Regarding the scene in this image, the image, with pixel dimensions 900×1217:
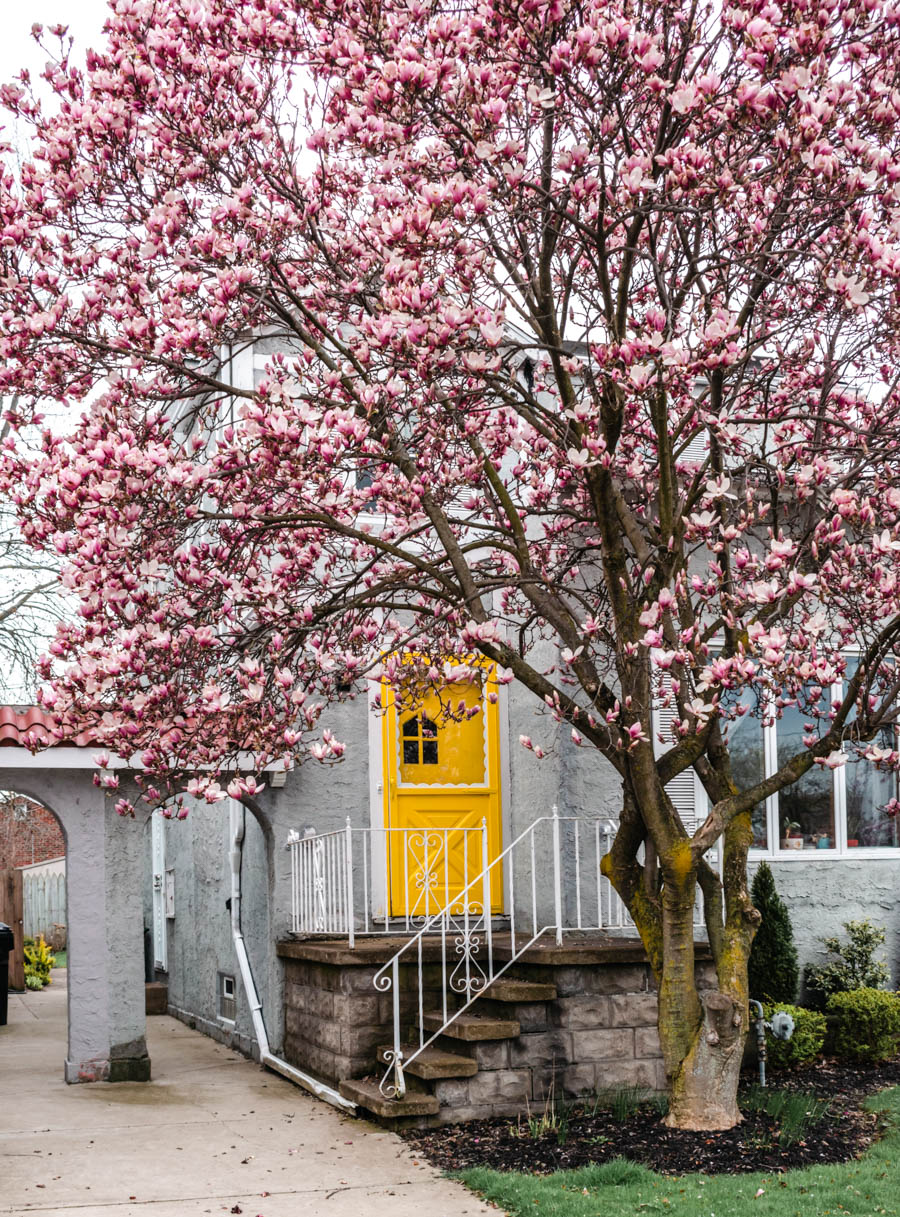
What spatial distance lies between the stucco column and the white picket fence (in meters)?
13.9

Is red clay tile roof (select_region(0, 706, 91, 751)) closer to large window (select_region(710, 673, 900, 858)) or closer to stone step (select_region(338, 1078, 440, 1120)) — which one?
stone step (select_region(338, 1078, 440, 1120))

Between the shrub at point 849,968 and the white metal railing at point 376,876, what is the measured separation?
2749 mm

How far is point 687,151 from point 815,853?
6.50 metres

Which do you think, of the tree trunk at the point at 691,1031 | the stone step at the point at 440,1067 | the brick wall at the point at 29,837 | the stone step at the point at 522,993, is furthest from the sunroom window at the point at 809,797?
the brick wall at the point at 29,837

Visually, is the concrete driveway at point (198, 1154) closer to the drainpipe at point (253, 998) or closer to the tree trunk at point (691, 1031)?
the drainpipe at point (253, 998)

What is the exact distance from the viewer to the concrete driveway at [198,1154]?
6172 millimetres

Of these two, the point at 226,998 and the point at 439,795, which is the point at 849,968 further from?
the point at 226,998

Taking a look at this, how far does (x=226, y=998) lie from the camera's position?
12016 millimetres

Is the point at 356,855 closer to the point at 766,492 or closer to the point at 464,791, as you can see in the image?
the point at 464,791

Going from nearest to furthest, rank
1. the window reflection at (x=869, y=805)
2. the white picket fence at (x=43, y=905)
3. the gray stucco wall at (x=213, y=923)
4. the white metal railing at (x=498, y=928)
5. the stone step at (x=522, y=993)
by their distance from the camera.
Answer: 1. the stone step at (x=522, y=993)
2. the white metal railing at (x=498, y=928)
3. the window reflection at (x=869, y=805)
4. the gray stucco wall at (x=213, y=923)
5. the white picket fence at (x=43, y=905)

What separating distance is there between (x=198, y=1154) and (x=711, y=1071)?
2.88 metres

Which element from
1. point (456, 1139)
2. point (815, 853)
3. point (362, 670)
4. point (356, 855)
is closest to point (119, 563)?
point (362, 670)

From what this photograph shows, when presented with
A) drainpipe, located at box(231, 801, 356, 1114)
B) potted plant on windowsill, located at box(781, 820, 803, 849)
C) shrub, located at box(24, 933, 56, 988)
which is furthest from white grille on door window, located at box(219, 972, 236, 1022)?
shrub, located at box(24, 933, 56, 988)

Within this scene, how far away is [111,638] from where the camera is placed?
705 centimetres
